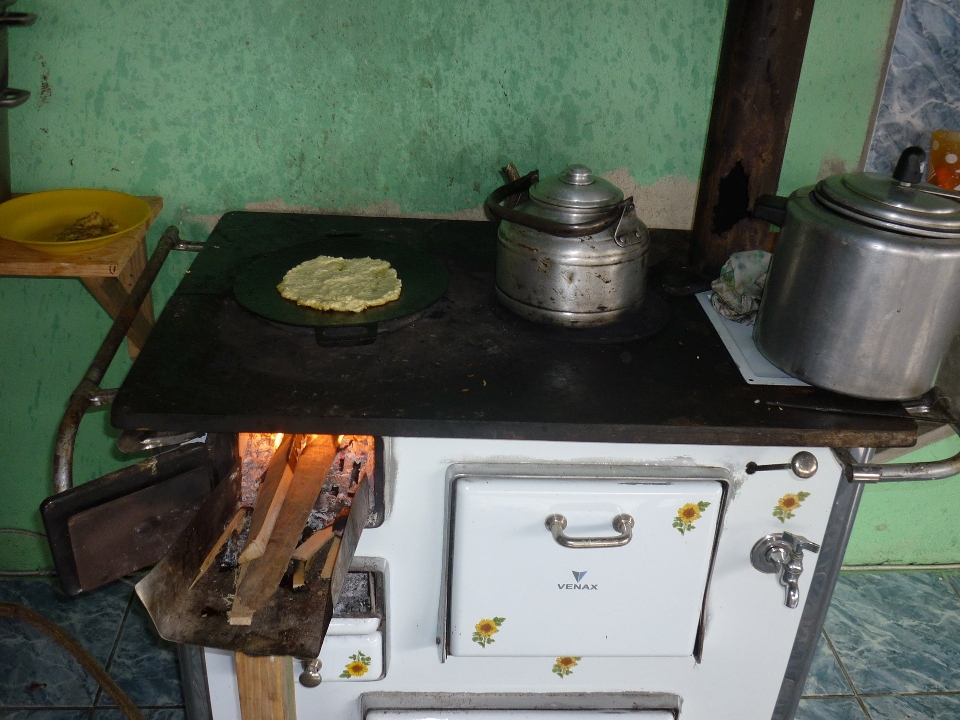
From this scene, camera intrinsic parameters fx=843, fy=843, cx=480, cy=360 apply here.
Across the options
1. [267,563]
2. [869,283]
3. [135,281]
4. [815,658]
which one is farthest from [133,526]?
[815,658]

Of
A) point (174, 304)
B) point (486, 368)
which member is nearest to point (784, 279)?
point (486, 368)

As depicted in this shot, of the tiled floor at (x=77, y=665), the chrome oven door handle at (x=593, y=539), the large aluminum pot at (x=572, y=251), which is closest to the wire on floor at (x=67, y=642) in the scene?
the tiled floor at (x=77, y=665)

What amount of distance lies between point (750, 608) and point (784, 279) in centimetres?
65

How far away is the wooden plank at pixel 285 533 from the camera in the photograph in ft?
4.10

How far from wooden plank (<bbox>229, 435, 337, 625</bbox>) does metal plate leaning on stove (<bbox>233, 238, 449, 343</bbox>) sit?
0.22 meters

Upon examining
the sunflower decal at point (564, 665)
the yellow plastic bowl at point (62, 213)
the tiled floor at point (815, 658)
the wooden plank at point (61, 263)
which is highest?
the yellow plastic bowl at point (62, 213)

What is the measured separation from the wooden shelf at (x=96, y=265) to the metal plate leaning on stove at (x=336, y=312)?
25cm

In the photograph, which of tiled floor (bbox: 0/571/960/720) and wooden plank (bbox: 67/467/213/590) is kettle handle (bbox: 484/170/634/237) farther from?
tiled floor (bbox: 0/571/960/720)

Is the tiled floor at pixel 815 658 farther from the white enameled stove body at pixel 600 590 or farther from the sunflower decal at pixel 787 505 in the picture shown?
the sunflower decal at pixel 787 505

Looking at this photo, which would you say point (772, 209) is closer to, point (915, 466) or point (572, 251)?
point (572, 251)

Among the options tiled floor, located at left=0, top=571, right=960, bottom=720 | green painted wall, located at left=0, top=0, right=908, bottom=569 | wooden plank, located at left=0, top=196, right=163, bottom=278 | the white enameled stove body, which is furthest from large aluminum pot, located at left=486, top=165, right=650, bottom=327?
tiled floor, located at left=0, top=571, right=960, bottom=720

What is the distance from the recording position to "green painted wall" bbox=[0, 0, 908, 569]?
6.22 ft

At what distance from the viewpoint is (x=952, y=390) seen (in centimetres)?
156

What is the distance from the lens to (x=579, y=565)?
149 cm
